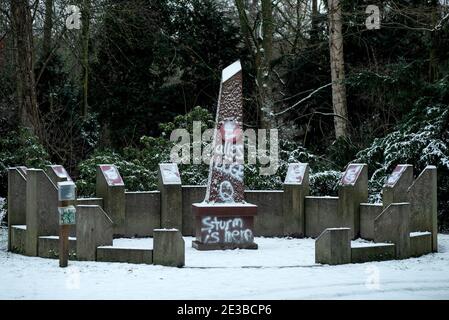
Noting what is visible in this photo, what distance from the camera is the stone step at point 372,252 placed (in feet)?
41.5

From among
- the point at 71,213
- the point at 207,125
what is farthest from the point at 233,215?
the point at 207,125

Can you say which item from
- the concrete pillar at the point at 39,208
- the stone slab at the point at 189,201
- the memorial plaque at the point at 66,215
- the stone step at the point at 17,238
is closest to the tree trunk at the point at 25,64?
the stone slab at the point at 189,201

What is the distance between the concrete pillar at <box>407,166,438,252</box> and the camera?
14.5 metres

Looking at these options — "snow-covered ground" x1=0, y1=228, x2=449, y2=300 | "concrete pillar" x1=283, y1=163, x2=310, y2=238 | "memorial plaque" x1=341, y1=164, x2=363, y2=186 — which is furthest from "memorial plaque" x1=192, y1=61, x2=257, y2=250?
"memorial plaque" x1=341, y1=164, x2=363, y2=186

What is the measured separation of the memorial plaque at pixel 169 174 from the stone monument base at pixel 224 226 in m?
2.81

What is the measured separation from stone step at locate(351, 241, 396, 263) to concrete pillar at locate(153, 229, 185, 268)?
3061 mm

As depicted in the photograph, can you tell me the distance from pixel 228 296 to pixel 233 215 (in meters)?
5.61

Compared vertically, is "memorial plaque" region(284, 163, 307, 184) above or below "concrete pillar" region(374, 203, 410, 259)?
above

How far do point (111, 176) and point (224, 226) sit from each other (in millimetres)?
3791

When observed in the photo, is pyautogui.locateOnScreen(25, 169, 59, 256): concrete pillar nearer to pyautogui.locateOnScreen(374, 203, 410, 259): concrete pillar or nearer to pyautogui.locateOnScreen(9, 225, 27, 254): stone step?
pyautogui.locateOnScreen(9, 225, 27, 254): stone step

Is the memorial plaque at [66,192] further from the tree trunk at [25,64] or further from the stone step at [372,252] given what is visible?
the tree trunk at [25,64]

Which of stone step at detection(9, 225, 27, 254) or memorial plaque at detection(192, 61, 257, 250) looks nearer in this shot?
stone step at detection(9, 225, 27, 254)
